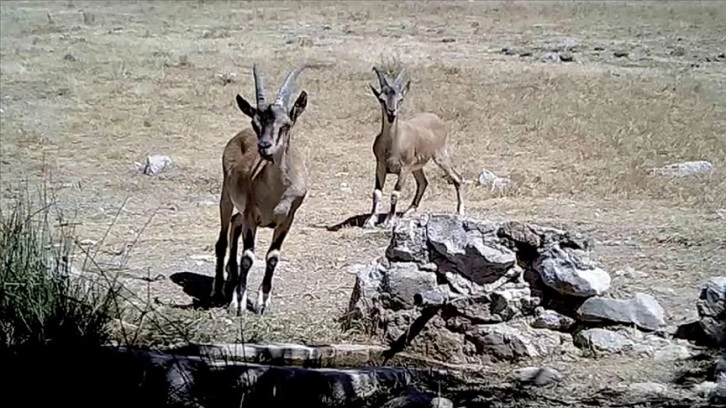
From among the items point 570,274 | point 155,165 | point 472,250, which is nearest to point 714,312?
point 570,274

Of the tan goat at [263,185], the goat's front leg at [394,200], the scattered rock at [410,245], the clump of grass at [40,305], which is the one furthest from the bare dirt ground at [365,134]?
the clump of grass at [40,305]

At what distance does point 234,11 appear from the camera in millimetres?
21922

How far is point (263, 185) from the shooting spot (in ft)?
21.0

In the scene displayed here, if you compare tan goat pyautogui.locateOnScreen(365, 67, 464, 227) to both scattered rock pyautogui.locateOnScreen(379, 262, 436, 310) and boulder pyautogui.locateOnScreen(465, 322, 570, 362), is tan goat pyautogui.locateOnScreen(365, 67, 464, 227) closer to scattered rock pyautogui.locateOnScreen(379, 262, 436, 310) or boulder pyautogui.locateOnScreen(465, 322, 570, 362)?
scattered rock pyautogui.locateOnScreen(379, 262, 436, 310)

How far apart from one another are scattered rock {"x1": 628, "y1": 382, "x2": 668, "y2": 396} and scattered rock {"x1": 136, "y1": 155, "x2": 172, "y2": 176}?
6.12 meters

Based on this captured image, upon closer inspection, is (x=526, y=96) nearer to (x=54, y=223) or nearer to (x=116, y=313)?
(x=54, y=223)

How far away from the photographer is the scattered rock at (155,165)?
390 inches

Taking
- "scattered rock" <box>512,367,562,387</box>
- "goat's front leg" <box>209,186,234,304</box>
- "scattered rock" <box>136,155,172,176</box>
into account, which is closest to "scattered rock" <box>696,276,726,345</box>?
"scattered rock" <box>512,367,562,387</box>

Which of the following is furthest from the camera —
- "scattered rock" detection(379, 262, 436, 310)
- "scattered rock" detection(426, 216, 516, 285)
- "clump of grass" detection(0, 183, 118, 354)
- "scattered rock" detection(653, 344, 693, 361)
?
"scattered rock" detection(379, 262, 436, 310)

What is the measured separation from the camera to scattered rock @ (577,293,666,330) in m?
5.27

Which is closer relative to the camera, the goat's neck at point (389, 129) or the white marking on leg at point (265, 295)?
the white marking on leg at point (265, 295)

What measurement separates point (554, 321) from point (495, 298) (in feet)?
0.99

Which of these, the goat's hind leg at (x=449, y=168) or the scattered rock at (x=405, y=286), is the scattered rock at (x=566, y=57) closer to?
the goat's hind leg at (x=449, y=168)

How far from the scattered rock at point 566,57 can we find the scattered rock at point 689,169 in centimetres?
461
